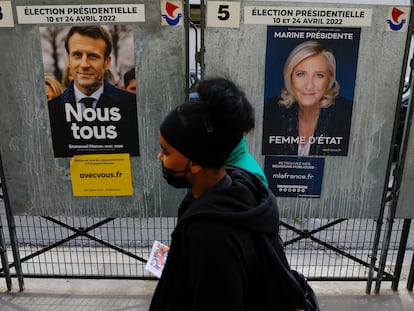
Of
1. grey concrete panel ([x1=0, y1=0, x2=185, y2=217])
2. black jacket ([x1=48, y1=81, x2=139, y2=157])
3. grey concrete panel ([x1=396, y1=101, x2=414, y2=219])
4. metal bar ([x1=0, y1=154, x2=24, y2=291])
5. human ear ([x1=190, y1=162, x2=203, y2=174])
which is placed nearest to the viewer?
human ear ([x1=190, y1=162, x2=203, y2=174])

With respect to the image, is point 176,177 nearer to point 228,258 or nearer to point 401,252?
point 228,258

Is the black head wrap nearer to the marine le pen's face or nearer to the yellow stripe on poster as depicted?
the marine le pen's face

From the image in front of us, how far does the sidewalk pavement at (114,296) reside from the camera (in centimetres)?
333

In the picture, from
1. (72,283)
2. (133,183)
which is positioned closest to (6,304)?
(72,283)

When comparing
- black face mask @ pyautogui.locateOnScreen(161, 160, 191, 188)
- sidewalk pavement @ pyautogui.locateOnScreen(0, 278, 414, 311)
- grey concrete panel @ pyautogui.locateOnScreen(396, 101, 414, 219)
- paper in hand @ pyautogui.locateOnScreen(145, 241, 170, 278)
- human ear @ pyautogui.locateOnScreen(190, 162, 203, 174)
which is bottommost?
sidewalk pavement @ pyautogui.locateOnScreen(0, 278, 414, 311)

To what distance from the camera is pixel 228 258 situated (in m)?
1.19

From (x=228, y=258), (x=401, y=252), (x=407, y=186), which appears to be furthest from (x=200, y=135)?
(x=401, y=252)

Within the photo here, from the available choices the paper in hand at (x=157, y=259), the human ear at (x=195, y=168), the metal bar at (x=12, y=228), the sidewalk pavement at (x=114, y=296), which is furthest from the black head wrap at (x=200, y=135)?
the sidewalk pavement at (x=114, y=296)

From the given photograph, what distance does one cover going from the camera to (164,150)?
1.39 m

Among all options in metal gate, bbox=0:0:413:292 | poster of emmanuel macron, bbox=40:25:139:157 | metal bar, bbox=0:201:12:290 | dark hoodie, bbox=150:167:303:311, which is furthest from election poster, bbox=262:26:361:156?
metal bar, bbox=0:201:12:290

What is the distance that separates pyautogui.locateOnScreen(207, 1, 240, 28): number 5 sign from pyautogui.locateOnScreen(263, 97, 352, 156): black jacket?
0.64 metres

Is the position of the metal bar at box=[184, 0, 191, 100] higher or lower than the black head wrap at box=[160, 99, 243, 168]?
higher

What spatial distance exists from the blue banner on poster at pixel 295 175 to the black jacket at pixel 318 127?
7 cm

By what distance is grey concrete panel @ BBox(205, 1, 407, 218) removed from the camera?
2764 mm
